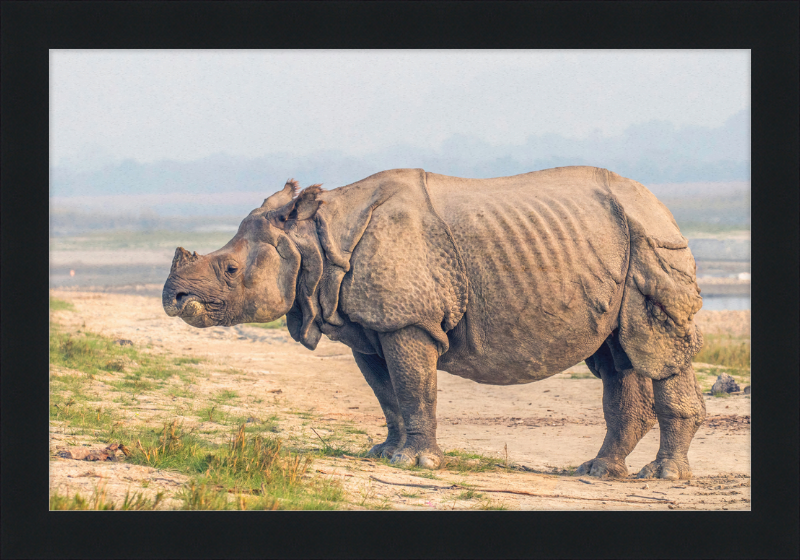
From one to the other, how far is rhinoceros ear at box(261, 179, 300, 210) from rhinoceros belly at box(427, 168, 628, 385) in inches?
61.1

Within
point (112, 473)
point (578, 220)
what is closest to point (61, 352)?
point (112, 473)

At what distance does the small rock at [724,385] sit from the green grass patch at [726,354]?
239 centimetres

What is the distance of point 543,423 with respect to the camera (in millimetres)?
14414

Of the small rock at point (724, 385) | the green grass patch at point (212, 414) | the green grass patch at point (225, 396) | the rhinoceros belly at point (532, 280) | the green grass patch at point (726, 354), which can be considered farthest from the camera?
the green grass patch at point (726, 354)

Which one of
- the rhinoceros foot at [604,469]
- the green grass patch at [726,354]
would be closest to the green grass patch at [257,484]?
the rhinoceros foot at [604,469]

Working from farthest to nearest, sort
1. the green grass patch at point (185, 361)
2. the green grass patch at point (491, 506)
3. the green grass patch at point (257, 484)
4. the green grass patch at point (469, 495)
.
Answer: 1. the green grass patch at point (185, 361)
2. the green grass patch at point (469, 495)
3. the green grass patch at point (491, 506)
4. the green grass patch at point (257, 484)

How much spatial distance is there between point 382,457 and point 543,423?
4.41m

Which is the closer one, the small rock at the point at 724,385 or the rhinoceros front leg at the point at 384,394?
the rhinoceros front leg at the point at 384,394

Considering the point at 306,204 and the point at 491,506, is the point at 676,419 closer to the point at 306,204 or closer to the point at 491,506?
the point at 491,506

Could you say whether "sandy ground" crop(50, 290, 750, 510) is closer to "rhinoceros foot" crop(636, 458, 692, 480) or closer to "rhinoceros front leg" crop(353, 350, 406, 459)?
"rhinoceros foot" crop(636, 458, 692, 480)

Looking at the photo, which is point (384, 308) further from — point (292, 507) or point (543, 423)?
point (543, 423)

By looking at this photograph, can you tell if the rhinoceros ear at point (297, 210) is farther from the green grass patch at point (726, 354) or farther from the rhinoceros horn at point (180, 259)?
the green grass patch at point (726, 354)

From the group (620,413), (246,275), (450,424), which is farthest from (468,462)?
(450,424)

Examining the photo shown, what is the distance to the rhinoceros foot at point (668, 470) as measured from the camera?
10570 millimetres
